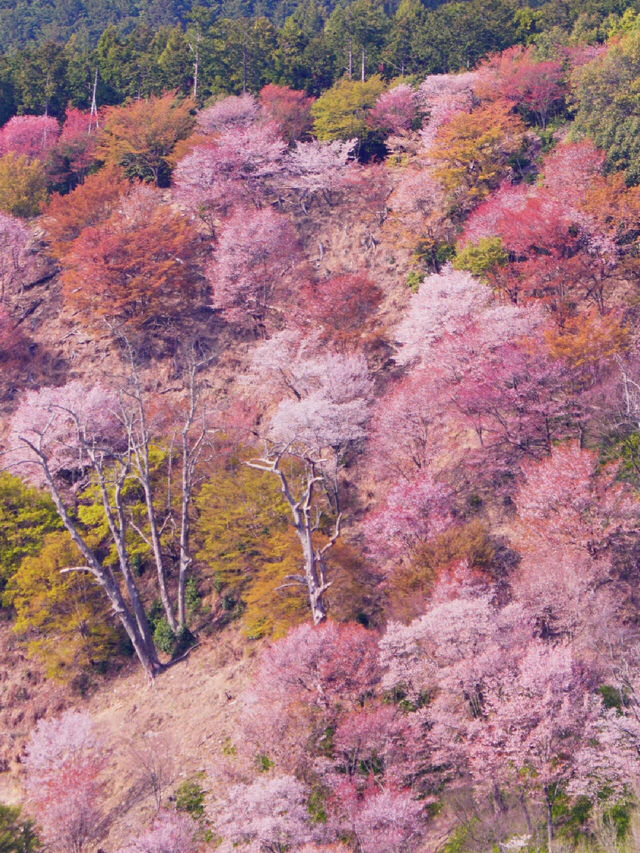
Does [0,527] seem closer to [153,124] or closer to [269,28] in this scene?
[153,124]

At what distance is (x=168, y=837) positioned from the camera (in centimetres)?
1719

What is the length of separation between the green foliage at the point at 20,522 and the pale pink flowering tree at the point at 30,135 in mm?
28766

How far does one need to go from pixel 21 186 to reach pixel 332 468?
29.4 m

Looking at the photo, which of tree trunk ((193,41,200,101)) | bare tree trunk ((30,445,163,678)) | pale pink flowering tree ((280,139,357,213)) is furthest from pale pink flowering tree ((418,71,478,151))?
bare tree trunk ((30,445,163,678))

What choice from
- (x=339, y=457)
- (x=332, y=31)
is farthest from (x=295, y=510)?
(x=332, y=31)

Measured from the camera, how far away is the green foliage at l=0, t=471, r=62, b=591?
27.7 meters

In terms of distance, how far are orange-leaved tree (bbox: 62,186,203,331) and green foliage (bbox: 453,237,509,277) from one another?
13.2 meters

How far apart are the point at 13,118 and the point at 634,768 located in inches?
2071

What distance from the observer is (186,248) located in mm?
39438

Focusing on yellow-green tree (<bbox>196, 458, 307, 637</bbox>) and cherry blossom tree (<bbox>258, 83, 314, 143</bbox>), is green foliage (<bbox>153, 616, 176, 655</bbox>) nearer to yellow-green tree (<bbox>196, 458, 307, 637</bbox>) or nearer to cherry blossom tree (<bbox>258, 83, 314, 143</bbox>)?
yellow-green tree (<bbox>196, 458, 307, 637</bbox>)

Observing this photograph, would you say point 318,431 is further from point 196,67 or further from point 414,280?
point 196,67

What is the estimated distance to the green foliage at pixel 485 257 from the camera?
32719 millimetres

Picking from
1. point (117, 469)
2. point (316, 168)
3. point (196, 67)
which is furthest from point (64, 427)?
point (196, 67)

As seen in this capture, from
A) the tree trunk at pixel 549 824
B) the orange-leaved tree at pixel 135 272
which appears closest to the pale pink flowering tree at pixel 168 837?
the tree trunk at pixel 549 824
